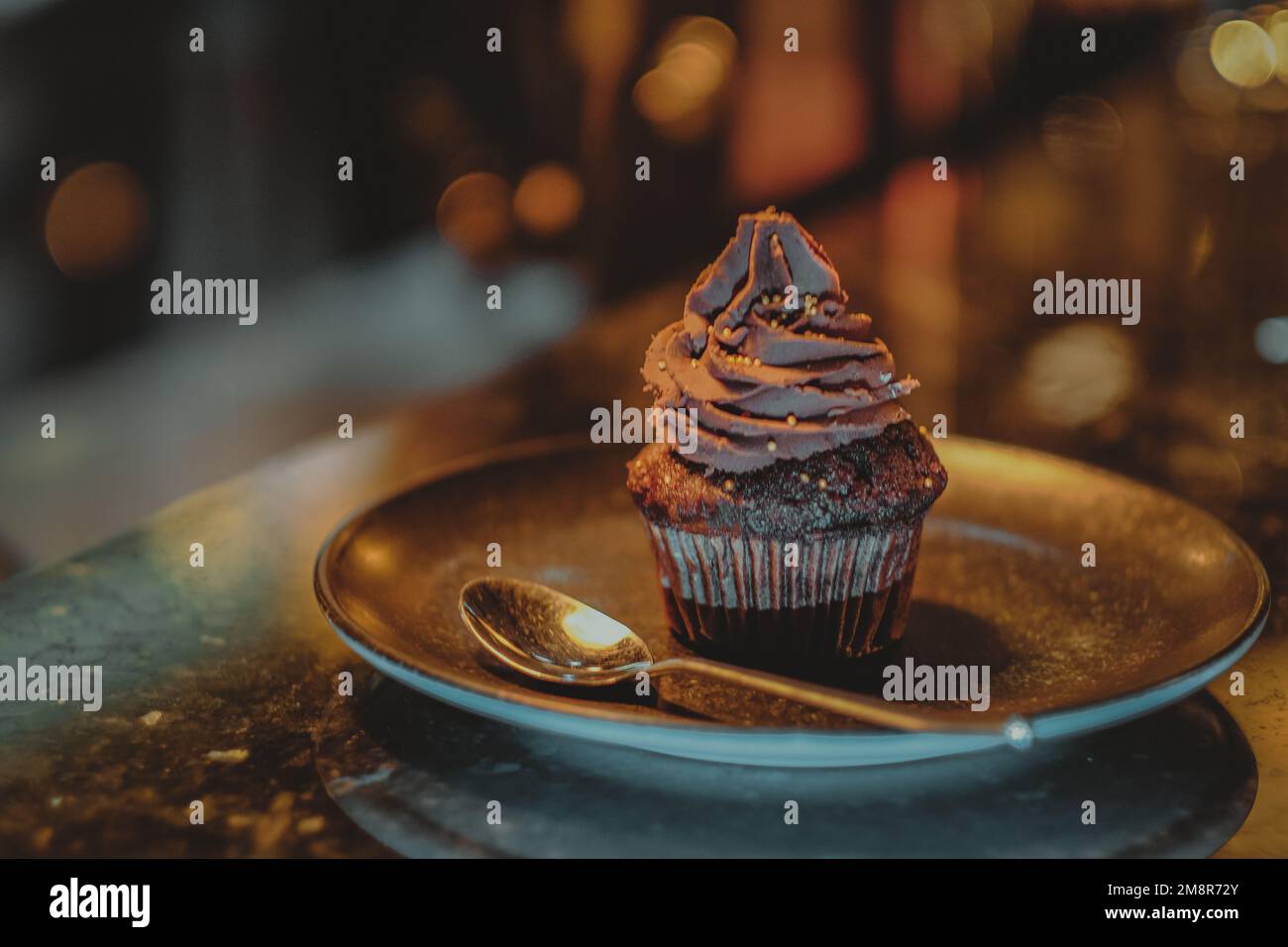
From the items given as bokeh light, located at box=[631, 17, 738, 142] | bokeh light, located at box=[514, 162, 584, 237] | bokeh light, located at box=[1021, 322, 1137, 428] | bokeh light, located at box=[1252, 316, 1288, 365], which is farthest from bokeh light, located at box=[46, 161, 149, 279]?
bokeh light, located at box=[1252, 316, 1288, 365]

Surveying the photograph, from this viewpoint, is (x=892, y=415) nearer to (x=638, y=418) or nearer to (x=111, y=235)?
(x=638, y=418)

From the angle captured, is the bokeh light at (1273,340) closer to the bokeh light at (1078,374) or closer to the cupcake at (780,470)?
the bokeh light at (1078,374)

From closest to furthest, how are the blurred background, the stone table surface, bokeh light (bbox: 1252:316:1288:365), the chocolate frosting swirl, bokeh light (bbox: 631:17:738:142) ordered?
the stone table surface → the chocolate frosting swirl → bokeh light (bbox: 1252:316:1288:365) → the blurred background → bokeh light (bbox: 631:17:738:142)

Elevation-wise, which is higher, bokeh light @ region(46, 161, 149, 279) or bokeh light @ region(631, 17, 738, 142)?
bokeh light @ region(631, 17, 738, 142)

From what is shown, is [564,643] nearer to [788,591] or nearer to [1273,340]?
[788,591]

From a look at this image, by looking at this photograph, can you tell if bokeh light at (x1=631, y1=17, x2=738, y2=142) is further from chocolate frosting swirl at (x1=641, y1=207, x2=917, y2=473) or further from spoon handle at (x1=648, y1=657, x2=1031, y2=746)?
spoon handle at (x1=648, y1=657, x2=1031, y2=746)

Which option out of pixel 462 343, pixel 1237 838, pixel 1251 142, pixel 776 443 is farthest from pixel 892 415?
pixel 1251 142

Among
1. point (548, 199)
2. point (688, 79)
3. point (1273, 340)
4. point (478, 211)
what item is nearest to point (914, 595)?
point (1273, 340)

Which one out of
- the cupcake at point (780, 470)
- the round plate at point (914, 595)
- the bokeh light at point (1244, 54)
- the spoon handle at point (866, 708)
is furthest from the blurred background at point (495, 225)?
the bokeh light at point (1244, 54)

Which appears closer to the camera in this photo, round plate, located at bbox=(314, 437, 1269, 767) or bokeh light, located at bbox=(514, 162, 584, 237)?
round plate, located at bbox=(314, 437, 1269, 767)
